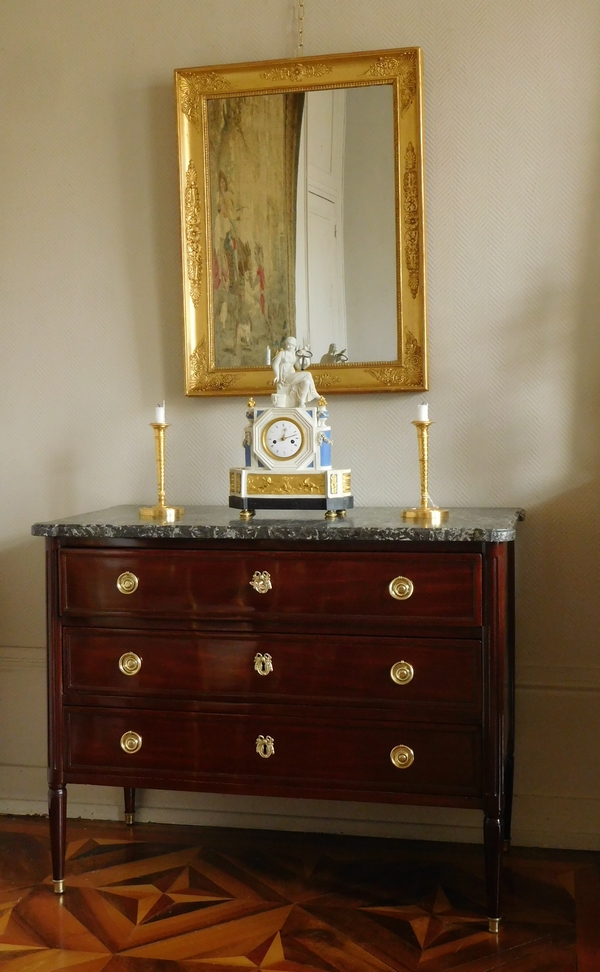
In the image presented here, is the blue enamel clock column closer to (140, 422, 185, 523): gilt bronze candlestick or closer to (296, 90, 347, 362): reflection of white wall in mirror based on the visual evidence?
(140, 422, 185, 523): gilt bronze candlestick

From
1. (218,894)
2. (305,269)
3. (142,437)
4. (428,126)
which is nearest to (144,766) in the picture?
(218,894)

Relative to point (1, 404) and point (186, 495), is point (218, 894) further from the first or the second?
point (1, 404)

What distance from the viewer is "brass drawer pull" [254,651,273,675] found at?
94.9 inches

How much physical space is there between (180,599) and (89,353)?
1068mm

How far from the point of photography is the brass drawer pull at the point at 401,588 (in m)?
2.32

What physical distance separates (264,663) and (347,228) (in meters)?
1.38

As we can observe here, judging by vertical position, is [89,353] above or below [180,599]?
above

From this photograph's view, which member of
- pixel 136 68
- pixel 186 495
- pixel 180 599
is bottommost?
pixel 180 599

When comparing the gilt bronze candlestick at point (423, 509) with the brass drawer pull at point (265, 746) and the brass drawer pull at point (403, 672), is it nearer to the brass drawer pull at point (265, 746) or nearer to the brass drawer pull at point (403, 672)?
the brass drawer pull at point (403, 672)

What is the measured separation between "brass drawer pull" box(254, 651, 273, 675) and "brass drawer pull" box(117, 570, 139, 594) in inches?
15.3

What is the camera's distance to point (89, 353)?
3.09 meters

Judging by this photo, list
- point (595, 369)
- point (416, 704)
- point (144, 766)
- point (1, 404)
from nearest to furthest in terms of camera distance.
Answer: point (416, 704) → point (144, 766) → point (595, 369) → point (1, 404)

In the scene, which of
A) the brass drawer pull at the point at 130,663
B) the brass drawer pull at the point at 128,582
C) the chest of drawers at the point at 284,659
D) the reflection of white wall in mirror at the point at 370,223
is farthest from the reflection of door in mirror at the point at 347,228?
the brass drawer pull at the point at 130,663

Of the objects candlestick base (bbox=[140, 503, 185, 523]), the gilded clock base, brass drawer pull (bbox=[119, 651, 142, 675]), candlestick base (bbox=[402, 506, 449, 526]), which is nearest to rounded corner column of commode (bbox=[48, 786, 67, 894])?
brass drawer pull (bbox=[119, 651, 142, 675])
